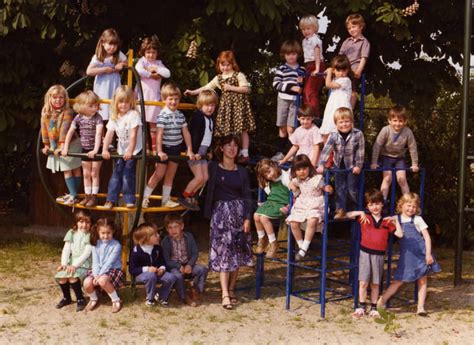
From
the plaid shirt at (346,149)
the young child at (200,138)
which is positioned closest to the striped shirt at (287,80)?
the young child at (200,138)

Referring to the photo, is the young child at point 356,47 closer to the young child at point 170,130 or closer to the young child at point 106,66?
the young child at point 170,130

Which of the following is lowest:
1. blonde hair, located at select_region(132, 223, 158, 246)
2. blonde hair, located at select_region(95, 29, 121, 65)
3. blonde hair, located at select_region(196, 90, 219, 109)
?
blonde hair, located at select_region(132, 223, 158, 246)

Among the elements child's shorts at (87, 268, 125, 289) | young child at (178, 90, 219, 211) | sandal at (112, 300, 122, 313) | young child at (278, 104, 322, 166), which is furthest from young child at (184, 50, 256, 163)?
sandal at (112, 300, 122, 313)

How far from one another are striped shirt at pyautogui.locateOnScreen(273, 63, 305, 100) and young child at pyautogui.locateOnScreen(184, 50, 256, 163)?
403 millimetres

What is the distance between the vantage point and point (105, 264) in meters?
7.55

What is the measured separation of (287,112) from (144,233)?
6.99ft

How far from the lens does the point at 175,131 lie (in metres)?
7.90

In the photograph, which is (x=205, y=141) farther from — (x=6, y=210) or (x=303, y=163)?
(x=6, y=210)

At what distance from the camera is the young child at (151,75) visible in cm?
825

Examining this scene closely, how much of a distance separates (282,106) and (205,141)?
A: 1.09m

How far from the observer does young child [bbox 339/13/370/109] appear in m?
8.54

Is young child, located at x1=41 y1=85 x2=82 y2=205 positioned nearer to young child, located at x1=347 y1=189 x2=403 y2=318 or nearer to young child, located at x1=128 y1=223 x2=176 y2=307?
young child, located at x1=128 y1=223 x2=176 y2=307

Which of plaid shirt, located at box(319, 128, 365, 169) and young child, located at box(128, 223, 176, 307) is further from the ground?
plaid shirt, located at box(319, 128, 365, 169)

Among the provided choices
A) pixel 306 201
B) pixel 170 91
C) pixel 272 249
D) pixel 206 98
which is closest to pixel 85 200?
pixel 170 91
